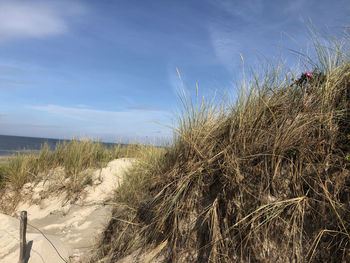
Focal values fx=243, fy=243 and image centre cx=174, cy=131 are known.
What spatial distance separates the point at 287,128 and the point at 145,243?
2329 mm

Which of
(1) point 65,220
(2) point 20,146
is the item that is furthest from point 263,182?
(2) point 20,146

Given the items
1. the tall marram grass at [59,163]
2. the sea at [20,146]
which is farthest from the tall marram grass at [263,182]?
the sea at [20,146]

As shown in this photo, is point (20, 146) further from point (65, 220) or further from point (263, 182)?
point (263, 182)

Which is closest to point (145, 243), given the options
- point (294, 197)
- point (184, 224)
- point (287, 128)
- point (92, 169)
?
point (184, 224)

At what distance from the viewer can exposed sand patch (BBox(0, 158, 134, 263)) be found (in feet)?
14.0

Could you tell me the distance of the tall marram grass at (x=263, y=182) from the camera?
7.52 feet

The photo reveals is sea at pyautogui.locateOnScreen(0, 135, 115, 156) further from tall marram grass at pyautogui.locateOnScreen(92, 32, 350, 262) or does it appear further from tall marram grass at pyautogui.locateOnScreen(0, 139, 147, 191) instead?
tall marram grass at pyautogui.locateOnScreen(92, 32, 350, 262)

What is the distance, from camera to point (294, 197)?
2.44 metres

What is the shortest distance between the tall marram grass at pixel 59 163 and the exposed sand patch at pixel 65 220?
365mm

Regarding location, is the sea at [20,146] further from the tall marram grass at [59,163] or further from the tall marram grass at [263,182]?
the tall marram grass at [263,182]

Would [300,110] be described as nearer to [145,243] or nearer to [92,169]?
[145,243]

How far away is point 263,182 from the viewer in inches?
101

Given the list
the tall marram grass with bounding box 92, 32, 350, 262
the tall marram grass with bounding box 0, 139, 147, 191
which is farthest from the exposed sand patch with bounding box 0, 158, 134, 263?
the tall marram grass with bounding box 92, 32, 350, 262

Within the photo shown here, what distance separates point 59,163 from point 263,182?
6674mm
